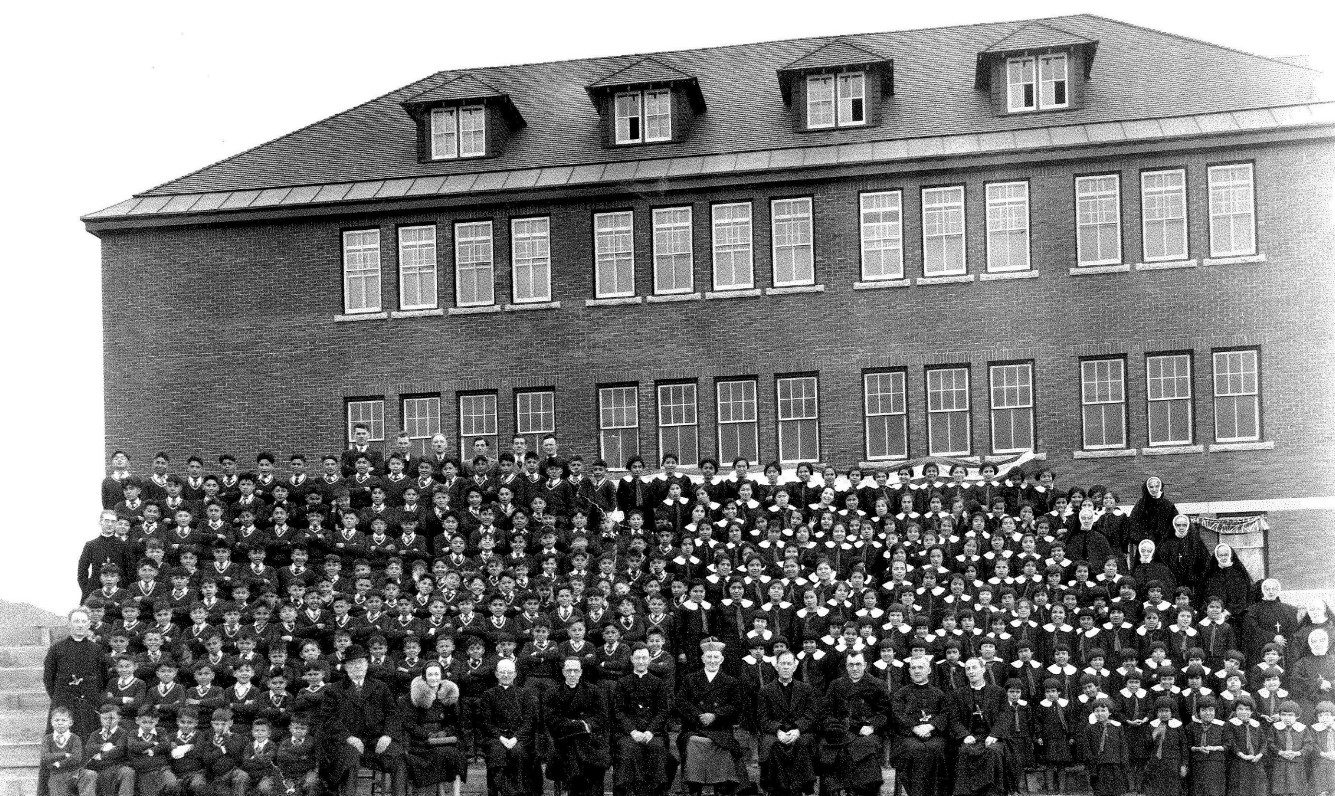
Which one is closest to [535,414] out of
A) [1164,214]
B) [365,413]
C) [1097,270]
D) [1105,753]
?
[365,413]

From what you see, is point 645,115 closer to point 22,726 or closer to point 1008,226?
point 1008,226

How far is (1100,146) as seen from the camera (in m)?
29.0

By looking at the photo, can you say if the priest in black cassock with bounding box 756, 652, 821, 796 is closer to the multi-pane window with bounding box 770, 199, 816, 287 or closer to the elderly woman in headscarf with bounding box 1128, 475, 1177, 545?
the elderly woman in headscarf with bounding box 1128, 475, 1177, 545

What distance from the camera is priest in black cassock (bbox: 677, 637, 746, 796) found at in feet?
56.8

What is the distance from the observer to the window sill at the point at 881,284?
29.6 meters

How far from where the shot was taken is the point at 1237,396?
93.8ft

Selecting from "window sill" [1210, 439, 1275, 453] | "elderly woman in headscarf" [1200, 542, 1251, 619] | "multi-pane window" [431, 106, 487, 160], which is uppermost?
"multi-pane window" [431, 106, 487, 160]

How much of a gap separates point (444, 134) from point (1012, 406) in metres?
11.4

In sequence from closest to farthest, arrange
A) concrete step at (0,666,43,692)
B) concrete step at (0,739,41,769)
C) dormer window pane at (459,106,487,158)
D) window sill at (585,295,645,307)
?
concrete step at (0,739,41,769) < concrete step at (0,666,43,692) < window sill at (585,295,645,307) < dormer window pane at (459,106,487,158)

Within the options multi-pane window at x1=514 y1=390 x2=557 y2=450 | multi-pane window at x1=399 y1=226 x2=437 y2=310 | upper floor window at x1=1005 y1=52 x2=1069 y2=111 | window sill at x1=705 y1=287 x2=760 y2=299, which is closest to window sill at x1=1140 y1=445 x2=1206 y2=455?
upper floor window at x1=1005 y1=52 x2=1069 y2=111

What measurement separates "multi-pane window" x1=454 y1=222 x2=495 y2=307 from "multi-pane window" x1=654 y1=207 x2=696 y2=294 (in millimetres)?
2993

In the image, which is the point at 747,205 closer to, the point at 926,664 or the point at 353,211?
the point at 353,211

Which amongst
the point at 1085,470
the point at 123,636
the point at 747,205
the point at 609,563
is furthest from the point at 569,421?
the point at 123,636

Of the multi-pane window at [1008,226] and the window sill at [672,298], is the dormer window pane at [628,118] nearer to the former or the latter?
the window sill at [672,298]
